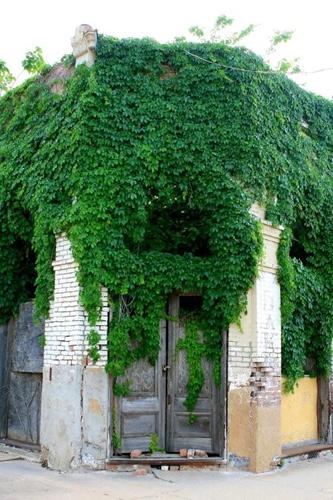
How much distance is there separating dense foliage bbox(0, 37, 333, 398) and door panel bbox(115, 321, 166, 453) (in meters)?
0.30

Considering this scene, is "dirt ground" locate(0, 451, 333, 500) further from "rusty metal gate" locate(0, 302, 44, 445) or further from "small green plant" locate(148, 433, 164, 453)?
"rusty metal gate" locate(0, 302, 44, 445)

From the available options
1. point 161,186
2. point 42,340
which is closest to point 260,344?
point 161,186

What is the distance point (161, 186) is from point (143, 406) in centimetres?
331

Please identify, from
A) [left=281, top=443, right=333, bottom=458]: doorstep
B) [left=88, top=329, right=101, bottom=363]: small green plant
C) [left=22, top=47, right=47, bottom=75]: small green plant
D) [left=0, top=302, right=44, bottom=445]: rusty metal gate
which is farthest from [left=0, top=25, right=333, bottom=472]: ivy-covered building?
[left=22, top=47, right=47, bottom=75]: small green plant

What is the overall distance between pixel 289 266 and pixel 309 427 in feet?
10.0

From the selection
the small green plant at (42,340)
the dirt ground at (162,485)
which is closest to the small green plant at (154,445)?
the dirt ground at (162,485)

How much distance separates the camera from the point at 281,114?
10.0m

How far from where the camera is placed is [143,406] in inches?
349

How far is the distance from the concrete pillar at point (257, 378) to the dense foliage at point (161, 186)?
29 cm

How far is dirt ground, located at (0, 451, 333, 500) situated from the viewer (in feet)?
23.2

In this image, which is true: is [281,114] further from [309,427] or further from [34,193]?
[309,427]

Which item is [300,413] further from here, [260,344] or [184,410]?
[184,410]

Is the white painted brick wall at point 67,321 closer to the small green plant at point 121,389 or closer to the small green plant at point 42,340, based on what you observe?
the small green plant at point 42,340

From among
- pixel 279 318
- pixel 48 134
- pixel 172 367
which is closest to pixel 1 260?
pixel 48 134
